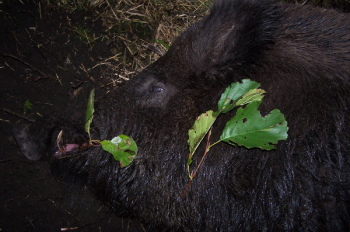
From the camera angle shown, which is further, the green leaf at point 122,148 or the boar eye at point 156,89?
the boar eye at point 156,89

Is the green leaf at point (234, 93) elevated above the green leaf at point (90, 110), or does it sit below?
→ below

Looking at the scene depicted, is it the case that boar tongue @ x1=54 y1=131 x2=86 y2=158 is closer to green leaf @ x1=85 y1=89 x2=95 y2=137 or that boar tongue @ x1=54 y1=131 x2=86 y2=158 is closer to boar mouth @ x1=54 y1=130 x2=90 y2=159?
boar mouth @ x1=54 y1=130 x2=90 y2=159

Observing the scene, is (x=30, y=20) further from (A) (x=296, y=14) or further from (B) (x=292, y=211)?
(B) (x=292, y=211)

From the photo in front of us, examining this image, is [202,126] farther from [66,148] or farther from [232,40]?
[66,148]

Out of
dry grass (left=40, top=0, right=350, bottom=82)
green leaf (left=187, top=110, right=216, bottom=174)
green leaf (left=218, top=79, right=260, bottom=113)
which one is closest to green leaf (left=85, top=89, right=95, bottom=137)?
green leaf (left=187, top=110, right=216, bottom=174)

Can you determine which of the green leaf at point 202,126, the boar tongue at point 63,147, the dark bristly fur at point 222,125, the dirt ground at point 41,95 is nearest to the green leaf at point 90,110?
the dark bristly fur at point 222,125

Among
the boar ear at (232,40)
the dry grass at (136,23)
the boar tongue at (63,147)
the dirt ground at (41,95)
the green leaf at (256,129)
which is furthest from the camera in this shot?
the dry grass at (136,23)

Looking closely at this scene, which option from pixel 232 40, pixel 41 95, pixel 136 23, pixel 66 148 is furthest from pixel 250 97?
pixel 136 23

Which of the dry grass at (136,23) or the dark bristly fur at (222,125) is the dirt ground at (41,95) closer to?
the dry grass at (136,23)
